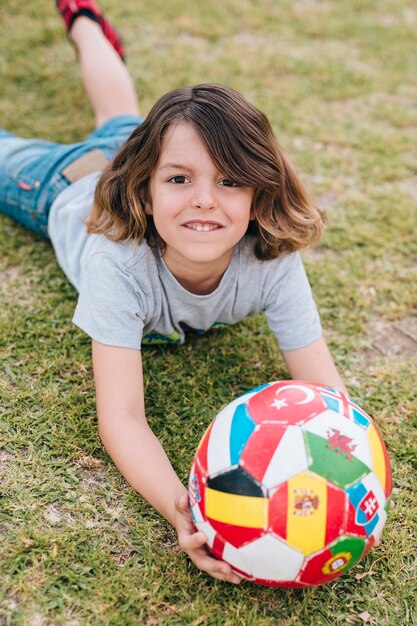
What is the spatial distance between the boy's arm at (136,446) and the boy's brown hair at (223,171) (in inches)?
17.7

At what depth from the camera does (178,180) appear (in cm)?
219

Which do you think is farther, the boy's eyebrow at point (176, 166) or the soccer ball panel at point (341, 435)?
the boy's eyebrow at point (176, 166)

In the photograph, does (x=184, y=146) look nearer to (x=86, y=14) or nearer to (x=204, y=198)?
Result: (x=204, y=198)

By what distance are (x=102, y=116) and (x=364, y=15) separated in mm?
2990

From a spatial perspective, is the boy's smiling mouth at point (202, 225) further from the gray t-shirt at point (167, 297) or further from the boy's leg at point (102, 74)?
the boy's leg at point (102, 74)

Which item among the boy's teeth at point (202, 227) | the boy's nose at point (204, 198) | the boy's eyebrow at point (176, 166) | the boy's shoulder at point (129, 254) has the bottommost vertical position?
the boy's shoulder at point (129, 254)

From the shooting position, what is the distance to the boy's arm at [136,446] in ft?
6.35

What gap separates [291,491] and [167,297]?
998mm

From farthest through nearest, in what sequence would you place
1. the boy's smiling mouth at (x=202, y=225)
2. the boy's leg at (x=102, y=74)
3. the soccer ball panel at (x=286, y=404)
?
the boy's leg at (x=102, y=74), the boy's smiling mouth at (x=202, y=225), the soccer ball panel at (x=286, y=404)

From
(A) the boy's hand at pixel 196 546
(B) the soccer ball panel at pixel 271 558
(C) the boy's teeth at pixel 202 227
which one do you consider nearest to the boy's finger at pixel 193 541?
(A) the boy's hand at pixel 196 546

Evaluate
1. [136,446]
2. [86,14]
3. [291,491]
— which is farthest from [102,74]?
[291,491]

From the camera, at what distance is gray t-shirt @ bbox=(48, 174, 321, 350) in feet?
7.73

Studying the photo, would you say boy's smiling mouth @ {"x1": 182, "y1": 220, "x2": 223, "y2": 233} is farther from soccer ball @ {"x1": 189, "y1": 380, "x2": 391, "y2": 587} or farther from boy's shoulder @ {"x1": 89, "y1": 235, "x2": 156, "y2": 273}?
soccer ball @ {"x1": 189, "y1": 380, "x2": 391, "y2": 587}

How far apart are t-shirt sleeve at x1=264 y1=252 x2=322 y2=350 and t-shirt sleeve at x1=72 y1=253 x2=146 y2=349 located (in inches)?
19.5
